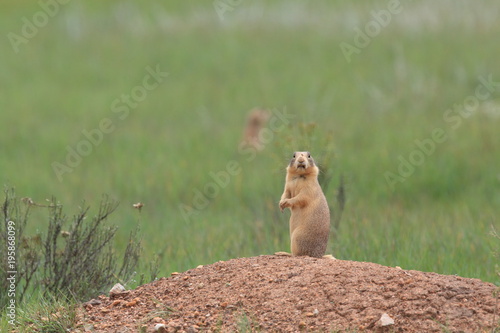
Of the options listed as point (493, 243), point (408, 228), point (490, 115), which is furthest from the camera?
point (490, 115)

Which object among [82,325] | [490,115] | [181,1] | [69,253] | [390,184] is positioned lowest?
[82,325]

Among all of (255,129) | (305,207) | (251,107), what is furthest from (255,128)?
(305,207)

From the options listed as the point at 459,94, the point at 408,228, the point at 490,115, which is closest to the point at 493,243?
the point at 408,228

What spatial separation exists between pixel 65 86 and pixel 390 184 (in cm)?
935

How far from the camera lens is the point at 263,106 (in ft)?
56.0

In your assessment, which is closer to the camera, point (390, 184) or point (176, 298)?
point (176, 298)

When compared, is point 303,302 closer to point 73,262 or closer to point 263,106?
point 73,262

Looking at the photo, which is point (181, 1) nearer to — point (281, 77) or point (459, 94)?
point (281, 77)

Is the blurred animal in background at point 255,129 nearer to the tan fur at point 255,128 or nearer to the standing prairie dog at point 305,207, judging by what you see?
the tan fur at point 255,128

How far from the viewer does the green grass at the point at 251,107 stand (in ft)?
30.5

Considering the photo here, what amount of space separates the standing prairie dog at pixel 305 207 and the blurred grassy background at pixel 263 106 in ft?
4.14

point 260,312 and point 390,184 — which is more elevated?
point 390,184

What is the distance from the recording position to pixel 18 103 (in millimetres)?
17781

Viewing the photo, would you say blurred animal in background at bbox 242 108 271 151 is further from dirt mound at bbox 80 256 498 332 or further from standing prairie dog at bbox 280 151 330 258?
dirt mound at bbox 80 256 498 332
